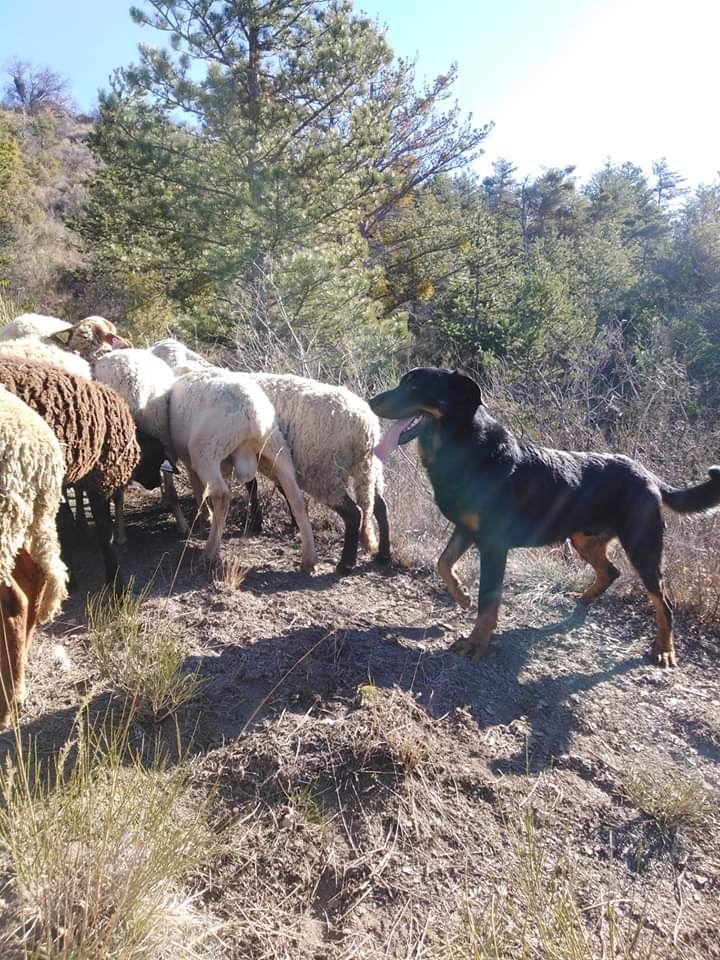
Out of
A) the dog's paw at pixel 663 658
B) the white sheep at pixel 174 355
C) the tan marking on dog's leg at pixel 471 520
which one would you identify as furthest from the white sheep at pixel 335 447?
the dog's paw at pixel 663 658

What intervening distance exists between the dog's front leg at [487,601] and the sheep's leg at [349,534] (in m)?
1.37

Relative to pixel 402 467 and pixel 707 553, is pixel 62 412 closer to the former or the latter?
pixel 402 467

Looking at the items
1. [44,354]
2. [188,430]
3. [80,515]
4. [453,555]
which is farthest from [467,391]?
[44,354]

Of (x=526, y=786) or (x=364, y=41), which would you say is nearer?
(x=526, y=786)

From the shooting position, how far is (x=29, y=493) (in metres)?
2.44

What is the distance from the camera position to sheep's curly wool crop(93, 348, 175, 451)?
5020mm

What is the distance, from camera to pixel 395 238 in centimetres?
1839

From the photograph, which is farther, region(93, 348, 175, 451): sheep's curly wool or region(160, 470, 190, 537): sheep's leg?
region(160, 470, 190, 537): sheep's leg

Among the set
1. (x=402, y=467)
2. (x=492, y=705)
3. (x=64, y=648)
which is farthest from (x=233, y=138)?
(x=492, y=705)

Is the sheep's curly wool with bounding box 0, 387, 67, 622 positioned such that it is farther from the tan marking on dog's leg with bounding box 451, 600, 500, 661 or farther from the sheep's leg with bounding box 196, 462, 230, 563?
the tan marking on dog's leg with bounding box 451, 600, 500, 661

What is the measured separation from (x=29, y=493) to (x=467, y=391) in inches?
95.4

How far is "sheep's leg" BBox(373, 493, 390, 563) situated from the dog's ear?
174cm

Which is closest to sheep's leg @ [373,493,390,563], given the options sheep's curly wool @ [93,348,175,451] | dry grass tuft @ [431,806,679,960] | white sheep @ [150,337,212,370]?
sheep's curly wool @ [93,348,175,451]

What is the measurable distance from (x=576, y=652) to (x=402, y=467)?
3.07 m
